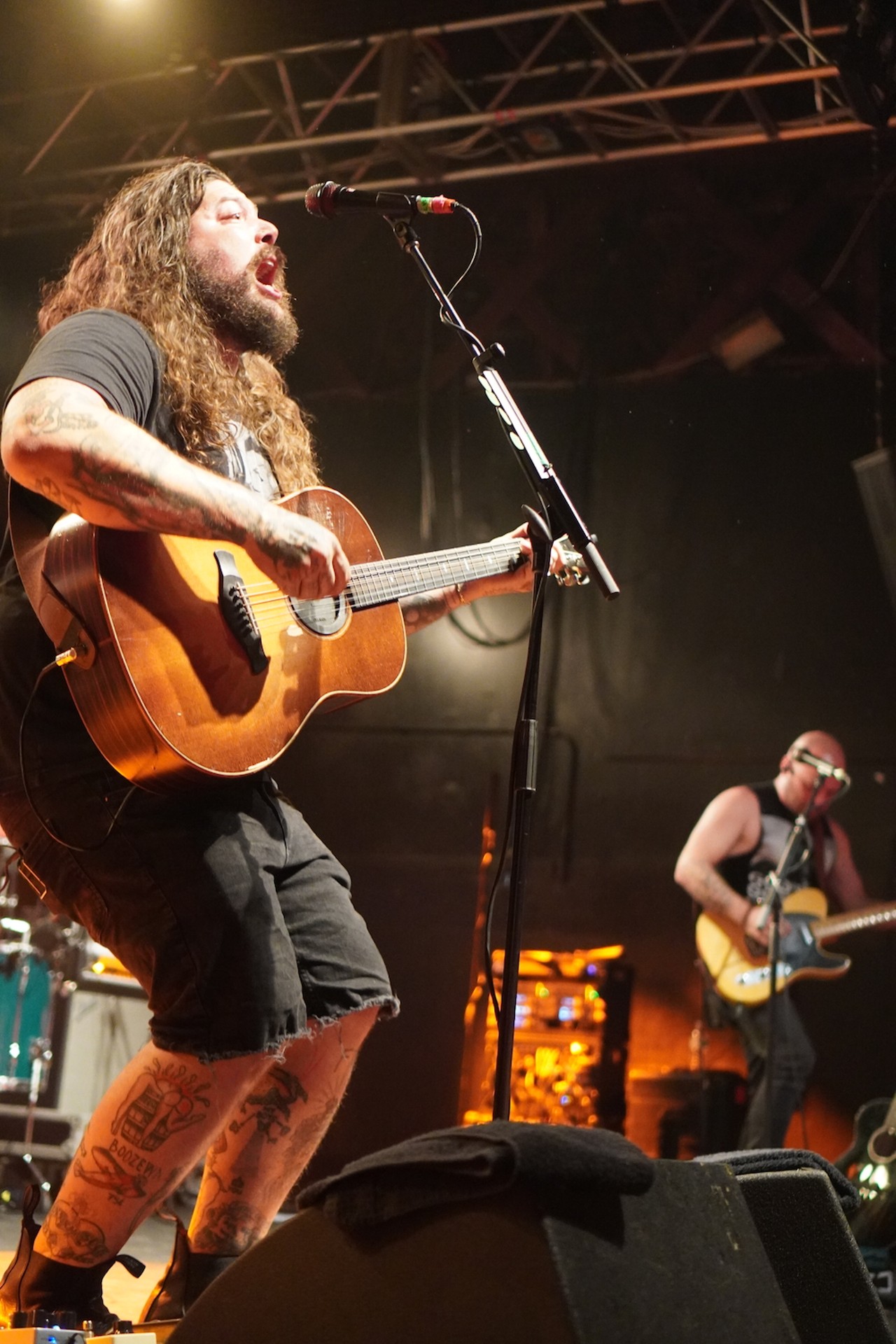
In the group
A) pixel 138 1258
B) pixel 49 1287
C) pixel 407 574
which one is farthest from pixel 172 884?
pixel 138 1258

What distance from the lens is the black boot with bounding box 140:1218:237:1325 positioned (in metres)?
2.02

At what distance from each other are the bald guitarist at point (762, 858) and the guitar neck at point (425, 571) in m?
4.20

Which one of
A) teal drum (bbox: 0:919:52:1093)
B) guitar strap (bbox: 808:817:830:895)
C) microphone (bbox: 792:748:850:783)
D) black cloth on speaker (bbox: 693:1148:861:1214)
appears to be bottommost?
teal drum (bbox: 0:919:52:1093)

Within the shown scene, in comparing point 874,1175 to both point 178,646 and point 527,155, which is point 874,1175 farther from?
point 527,155

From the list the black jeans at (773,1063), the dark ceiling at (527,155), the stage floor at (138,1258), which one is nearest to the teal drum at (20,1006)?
the stage floor at (138,1258)

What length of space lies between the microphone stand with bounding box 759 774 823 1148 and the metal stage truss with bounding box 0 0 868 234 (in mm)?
3457

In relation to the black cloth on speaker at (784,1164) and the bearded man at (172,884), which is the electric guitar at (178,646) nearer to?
the bearded man at (172,884)

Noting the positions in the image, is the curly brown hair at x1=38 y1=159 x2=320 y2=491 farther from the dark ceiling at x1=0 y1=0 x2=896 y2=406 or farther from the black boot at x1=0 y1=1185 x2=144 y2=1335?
the dark ceiling at x1=0 y1=0 x2=896 y2=406

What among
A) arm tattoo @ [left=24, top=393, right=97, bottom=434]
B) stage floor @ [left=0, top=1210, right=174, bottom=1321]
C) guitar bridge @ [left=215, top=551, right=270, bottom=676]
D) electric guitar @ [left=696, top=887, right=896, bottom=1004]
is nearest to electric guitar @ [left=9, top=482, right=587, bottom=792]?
guitar bridge @ [left=215, top=551, right=270, bottom=676]

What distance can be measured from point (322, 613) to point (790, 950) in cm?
493

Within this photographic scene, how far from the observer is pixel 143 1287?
3.37m

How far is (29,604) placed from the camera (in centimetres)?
216

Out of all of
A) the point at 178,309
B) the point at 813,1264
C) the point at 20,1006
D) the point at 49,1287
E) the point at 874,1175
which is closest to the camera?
the point at 813,1264

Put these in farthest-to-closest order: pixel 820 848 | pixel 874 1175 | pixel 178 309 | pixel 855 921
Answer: pixel 820 848 < pixel 855 921 < pixel 874 1175 < pixel 178 309
